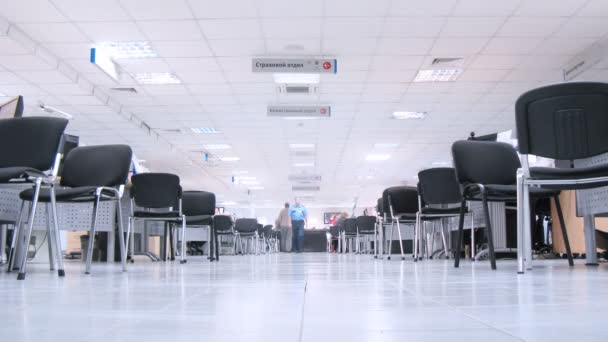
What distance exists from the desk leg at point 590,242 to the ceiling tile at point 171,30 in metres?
4.28

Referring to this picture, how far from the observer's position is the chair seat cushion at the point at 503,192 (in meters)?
2.95

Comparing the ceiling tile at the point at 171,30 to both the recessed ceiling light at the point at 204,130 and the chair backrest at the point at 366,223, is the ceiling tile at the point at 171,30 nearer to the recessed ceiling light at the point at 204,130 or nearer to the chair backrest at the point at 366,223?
the chair backrest at the point at 366,223

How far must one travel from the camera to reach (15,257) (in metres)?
3.15

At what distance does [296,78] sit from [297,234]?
652 cm

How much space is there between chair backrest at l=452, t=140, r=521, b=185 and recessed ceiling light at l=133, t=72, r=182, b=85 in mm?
5222

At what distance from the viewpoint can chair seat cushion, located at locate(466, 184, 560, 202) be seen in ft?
9.68

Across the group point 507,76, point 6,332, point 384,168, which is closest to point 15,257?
point 6,332

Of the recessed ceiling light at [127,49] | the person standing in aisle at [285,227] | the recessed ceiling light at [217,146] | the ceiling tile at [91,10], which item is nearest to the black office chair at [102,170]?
the ceiling tile at [91,10]

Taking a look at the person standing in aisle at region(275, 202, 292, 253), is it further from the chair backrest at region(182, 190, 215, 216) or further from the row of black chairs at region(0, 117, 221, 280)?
the row of black chairs at region(0, 117, 221, 280)

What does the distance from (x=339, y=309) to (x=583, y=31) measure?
6.26 metres

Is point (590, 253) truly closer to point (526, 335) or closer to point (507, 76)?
point (526, 335)

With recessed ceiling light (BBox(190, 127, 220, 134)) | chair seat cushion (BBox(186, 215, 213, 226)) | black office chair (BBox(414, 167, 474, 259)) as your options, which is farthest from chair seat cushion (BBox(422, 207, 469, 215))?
recessed ceiling light (BBox(190, 127, 220, 134))

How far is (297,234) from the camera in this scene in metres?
13.7

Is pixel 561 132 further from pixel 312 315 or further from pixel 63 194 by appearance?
pixel 63 194
